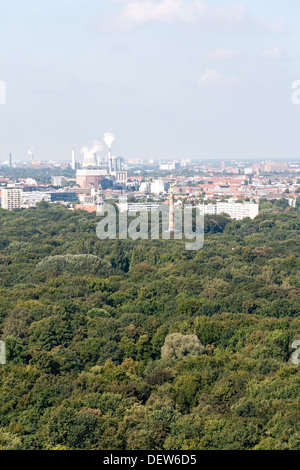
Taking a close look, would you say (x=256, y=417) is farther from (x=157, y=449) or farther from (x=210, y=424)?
(x=157, y=449)

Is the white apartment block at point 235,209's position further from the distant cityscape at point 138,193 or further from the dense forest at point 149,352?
the dense forest at point 149,352
